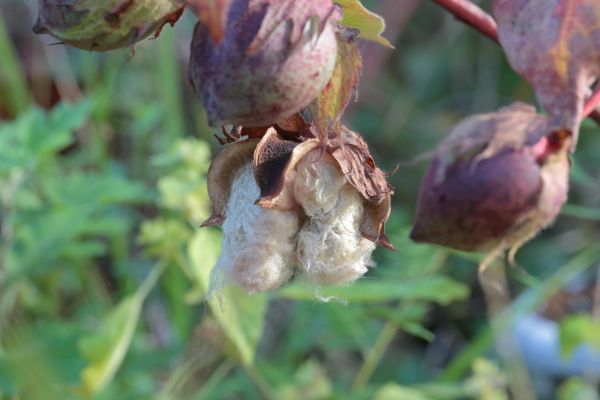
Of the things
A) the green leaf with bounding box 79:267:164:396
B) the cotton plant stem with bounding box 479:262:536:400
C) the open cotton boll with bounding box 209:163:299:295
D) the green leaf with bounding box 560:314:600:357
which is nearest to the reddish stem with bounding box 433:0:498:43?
the open cotton boll with bounding box 209:163:299:295

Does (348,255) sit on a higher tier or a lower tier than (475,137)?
lower

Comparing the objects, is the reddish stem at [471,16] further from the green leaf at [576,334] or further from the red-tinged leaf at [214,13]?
the green leaf at [576,334]

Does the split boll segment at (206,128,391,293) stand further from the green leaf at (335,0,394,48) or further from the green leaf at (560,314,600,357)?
the green leaf at (560,314,600,357)

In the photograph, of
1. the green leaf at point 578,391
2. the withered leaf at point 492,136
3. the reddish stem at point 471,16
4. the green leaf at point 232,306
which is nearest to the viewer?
the withered leaf at point 492,136

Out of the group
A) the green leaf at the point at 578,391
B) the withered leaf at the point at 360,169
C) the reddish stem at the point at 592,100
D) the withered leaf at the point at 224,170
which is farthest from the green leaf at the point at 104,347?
the green leaf at the point at 578,391

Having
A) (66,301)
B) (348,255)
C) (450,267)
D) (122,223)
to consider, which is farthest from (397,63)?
(348,255)

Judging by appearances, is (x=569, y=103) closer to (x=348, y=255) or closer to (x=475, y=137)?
(x=475, y=137)
